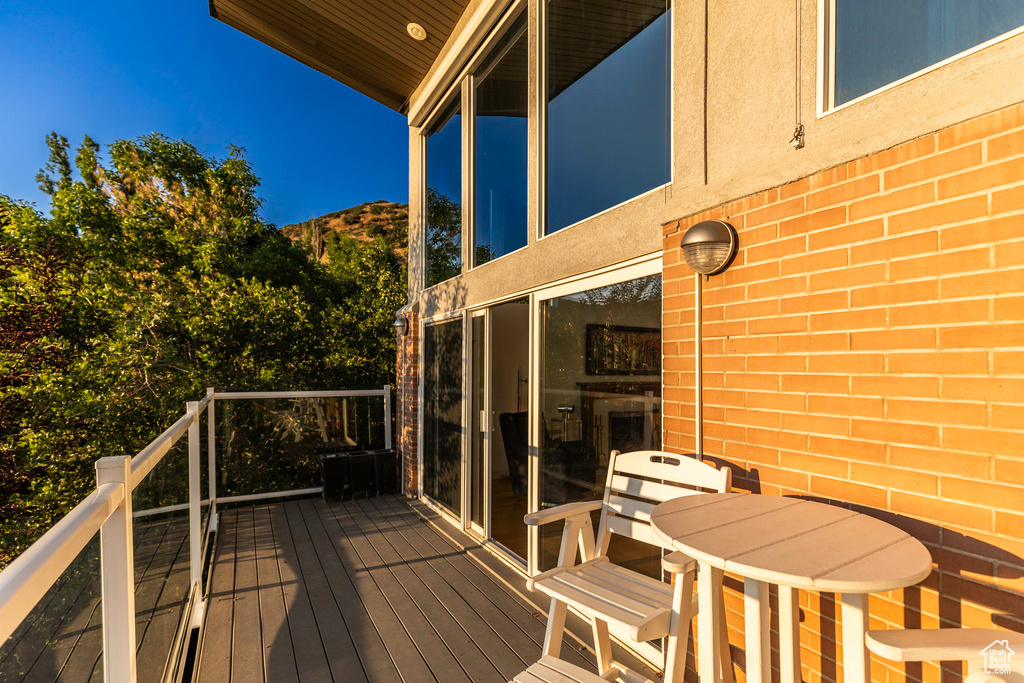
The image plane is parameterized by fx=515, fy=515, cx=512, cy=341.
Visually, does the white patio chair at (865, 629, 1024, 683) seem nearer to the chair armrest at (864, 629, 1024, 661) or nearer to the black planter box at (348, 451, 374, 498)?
the chair armrest at (864, 629, 1024, 661)

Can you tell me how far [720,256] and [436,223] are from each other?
4.03m

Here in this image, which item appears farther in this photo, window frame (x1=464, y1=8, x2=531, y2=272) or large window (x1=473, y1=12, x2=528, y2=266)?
window frame (x1=464, y1=8, x2=531, y2=272)

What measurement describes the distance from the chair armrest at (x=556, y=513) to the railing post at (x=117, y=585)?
1.22 m

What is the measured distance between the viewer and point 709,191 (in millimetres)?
2150

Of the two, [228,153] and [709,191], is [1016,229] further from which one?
[228,153]

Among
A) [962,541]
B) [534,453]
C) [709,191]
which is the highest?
[709,191]

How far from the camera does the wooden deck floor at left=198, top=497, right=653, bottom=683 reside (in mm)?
2568

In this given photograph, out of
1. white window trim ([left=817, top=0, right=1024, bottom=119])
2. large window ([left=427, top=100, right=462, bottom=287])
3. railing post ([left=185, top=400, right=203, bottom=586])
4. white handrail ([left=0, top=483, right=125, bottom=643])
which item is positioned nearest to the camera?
white handrail ([left=0, top=483, right=125, bottom=643])

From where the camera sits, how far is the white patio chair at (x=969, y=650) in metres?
0.97

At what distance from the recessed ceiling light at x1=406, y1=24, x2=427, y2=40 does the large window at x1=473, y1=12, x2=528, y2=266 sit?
0.87 metres

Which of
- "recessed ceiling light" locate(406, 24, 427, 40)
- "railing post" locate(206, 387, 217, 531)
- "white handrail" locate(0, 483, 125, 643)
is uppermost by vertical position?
"recessed ceiling light" locate(406, 24, 427, 40)

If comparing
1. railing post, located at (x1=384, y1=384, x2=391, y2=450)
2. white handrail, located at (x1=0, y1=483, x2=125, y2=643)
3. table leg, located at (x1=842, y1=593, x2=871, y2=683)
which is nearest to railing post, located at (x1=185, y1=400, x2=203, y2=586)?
white handrail, located at (x1=0, y1=483, x2=125, y2=643)

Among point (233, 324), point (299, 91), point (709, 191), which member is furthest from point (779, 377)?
point (299, 91)

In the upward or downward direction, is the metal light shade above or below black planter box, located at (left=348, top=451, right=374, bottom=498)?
above
